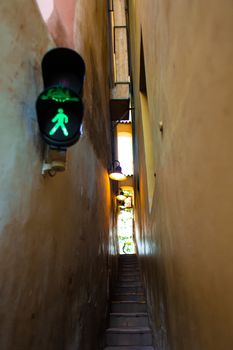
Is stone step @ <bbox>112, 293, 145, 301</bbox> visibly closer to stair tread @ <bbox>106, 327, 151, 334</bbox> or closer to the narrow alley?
stair tread @ <bbox>106, 327, 151, 334</bbox>

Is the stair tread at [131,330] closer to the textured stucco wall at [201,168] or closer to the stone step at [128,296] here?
the stone step at [128,296]

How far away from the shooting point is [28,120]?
4.20 ft

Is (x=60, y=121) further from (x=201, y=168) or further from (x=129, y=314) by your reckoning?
(x=129, y=314)

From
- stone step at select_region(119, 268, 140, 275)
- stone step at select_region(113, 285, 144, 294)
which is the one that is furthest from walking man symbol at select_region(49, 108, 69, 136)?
stone step at select_region(119, 268, 140, 275)

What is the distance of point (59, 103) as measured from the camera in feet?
4.38

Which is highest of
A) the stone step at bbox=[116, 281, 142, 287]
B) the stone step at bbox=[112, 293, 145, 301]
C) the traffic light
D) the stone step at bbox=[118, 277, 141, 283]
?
the traffic light

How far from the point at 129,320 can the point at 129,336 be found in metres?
0.53

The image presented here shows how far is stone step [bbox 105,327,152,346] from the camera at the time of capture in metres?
A: 3.59

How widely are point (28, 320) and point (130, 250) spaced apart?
1131 centimetres

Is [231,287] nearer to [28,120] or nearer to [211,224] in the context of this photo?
[211,224]

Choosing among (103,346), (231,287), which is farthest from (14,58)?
(103,346)

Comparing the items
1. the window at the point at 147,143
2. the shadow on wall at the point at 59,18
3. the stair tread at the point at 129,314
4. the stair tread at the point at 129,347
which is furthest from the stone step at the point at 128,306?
the shadow on wall at the point at 59,18

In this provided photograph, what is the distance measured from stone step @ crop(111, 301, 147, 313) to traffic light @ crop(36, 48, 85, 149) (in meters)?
4.17

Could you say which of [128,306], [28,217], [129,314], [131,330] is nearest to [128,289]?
[128,306]
